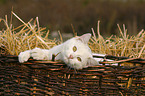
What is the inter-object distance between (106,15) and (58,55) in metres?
6.08

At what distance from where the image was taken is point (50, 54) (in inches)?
37.9

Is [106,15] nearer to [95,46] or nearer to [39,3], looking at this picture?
[39,3]

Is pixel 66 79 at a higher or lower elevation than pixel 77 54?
lower

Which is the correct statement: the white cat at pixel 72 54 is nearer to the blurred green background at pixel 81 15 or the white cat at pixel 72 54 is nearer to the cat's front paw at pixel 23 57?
the cat's front paw at pixel 23 57

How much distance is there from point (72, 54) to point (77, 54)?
3 cm

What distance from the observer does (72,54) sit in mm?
886

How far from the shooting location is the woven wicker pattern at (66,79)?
90 centimetres

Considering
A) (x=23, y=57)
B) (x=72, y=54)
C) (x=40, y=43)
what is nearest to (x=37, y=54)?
(x=23, y=57)

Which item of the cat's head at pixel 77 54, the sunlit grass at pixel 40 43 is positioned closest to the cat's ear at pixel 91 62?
the cat's head at pixel 77 54

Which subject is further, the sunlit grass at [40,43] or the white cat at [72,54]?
the sunlit grass at [40,43]

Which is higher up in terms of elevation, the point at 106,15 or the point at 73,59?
the point at 106,15

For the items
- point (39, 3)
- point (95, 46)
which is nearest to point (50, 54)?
point (95, 46)

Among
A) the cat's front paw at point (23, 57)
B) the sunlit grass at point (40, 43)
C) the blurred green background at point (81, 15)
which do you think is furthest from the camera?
the blurred green background at point (81, 15)

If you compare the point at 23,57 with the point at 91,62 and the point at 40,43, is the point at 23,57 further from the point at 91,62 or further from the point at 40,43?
the point at 40,43
